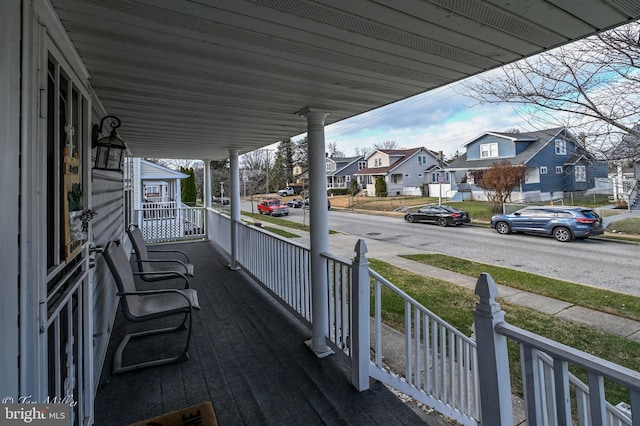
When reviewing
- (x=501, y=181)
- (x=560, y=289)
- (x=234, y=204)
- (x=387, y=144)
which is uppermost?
(x=387, y=144)

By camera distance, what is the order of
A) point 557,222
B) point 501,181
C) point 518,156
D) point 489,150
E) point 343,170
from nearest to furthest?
point 557,222
point 501,181
point 518,156
point 489,150
point 343,170

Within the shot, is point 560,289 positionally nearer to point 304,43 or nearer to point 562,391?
point 562,391

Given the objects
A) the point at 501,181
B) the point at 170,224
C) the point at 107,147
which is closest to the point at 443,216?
the point at 501,181

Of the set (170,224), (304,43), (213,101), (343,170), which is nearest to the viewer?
(304,43)

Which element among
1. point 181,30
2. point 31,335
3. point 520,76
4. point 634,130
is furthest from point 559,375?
point 520,76

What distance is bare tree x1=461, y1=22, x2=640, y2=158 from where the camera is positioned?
3.62m

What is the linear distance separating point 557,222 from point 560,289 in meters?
6.03

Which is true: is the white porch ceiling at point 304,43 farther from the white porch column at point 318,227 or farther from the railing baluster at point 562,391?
the railing baluster at point 562,391

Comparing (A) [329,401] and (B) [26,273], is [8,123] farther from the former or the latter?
(A) [329,401]

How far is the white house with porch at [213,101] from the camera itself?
3.42ft

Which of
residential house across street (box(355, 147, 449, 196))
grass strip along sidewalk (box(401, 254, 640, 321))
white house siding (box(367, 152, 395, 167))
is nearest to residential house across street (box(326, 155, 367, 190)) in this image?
white house siding (box(367, 152, 395, 167))

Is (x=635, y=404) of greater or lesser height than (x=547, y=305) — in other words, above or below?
above

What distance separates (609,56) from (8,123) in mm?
5114

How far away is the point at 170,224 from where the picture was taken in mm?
8938
